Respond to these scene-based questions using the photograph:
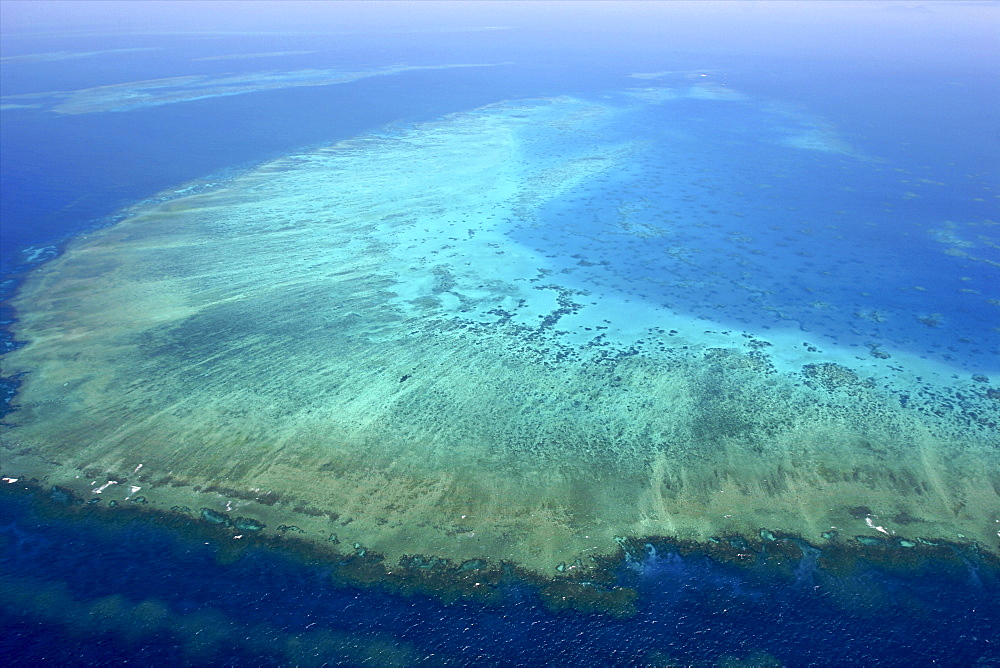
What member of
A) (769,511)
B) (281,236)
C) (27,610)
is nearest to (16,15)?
(281,236)

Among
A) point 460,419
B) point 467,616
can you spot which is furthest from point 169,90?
point 467,616

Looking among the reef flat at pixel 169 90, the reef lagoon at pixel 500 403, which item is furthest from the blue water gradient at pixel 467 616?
the reef flat at pixel 169 90

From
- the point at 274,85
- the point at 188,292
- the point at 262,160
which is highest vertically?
the point at 274,85

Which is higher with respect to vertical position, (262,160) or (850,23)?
(850,23)

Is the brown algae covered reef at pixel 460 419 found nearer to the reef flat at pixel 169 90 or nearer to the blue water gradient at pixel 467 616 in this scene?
the blue water gradient at pixel 467 616

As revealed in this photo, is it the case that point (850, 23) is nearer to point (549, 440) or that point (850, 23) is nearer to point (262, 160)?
point (262, 160)

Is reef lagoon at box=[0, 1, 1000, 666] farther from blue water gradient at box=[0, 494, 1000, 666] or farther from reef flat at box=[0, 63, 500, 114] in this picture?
reef flat at box=[0, 63, 500, 114]
